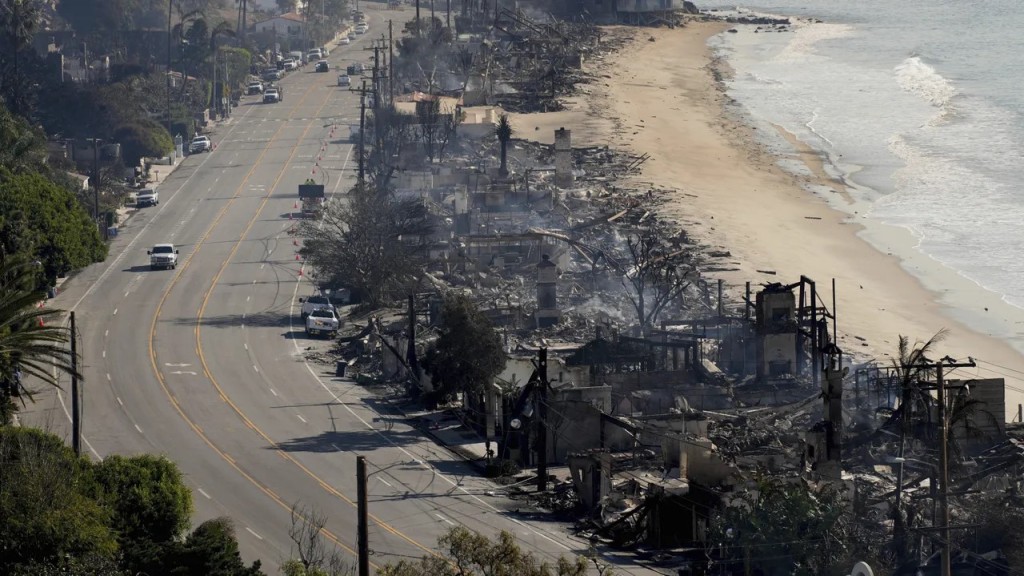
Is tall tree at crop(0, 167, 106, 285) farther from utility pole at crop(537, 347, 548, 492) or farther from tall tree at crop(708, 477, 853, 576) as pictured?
tall tree at crop(708, 477, 853, 576)

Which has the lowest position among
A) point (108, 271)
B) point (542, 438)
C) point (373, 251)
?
point (108, 271)

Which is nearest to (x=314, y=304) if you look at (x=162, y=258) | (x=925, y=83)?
(x=162, y=258)

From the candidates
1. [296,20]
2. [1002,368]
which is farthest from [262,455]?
[296,20]

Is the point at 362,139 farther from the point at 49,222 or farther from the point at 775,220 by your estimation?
the point at 49,222

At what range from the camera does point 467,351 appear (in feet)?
183

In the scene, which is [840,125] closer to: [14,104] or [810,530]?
[14,104]

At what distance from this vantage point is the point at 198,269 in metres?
83.3

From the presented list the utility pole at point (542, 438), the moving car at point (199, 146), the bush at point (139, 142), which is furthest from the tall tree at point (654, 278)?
the moving car at point (199, 146)

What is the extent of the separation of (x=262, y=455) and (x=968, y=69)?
111 metres

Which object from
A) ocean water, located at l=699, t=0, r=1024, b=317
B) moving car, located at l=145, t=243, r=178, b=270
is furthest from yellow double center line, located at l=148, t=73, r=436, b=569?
ocean water, located at l=699, t=0, r=1024, b=317

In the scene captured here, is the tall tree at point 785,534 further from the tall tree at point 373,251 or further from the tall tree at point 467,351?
the tall tree at point 373,251

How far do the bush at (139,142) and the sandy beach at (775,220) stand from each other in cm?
2106

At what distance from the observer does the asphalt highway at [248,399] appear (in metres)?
46.6

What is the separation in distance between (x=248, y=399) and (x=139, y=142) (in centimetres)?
5532
